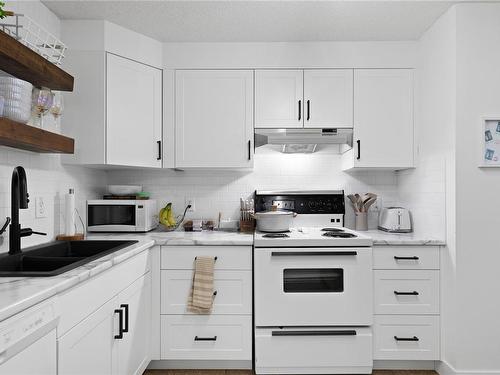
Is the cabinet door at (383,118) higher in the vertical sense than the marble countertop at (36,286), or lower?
higher

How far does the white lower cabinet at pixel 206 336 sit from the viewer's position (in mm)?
A: 2422

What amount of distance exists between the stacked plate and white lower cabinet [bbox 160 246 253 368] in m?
1.29

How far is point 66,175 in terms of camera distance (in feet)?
8.22

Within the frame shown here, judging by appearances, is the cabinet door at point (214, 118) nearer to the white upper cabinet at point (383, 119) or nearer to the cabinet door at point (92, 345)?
the white upper cabinet at point (383, 119)

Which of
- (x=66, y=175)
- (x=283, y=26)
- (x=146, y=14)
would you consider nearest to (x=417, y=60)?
(x=283, y=26)

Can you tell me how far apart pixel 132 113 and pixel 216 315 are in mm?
1541

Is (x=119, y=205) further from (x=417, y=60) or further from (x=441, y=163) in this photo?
(x=417, y=60)

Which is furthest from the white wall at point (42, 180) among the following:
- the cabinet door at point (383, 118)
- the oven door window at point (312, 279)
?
the cabinet door at point (383, 118)

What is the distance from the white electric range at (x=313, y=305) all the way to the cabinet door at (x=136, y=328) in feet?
2.32

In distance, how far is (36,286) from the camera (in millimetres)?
1201

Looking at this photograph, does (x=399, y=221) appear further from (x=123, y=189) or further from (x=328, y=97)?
(x=123, y=189)

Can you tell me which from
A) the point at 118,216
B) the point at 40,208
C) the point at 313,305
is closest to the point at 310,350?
the point at 313,305

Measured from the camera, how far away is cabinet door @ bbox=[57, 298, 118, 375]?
1.32m

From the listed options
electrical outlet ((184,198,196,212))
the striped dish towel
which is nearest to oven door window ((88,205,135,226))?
electrical outlet ((184,198,196,212))
